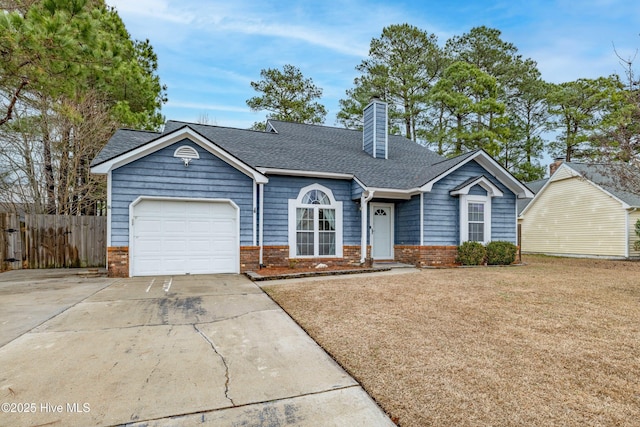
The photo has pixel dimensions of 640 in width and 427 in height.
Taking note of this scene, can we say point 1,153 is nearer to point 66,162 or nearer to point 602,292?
Answer: point 66,162

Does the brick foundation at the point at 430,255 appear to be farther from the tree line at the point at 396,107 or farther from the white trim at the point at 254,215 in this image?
the white trim at the point at 254,215

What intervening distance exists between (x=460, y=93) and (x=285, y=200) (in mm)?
17442

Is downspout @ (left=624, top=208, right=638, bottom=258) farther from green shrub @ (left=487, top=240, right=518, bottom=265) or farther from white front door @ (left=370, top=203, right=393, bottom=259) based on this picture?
white front door @ (left=370, top=203, right=393, bottom=259)

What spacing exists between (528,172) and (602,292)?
2165 cm

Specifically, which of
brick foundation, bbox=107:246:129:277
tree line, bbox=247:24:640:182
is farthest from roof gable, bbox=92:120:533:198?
tree line, bbox=247:24:640:182

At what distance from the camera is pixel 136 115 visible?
15.2m

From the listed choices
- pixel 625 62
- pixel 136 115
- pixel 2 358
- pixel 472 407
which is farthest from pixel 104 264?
pixel 625 62

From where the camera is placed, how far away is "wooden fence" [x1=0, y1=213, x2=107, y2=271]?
10.4 metres

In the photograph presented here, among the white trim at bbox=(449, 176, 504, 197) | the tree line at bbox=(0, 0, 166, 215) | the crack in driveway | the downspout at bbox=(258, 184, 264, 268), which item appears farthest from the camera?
the white trim at bbox=(449, 176, 504, 197)

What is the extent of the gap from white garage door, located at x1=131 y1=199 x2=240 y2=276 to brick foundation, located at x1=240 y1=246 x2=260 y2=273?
0.14 m

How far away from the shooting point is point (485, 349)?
145 inches

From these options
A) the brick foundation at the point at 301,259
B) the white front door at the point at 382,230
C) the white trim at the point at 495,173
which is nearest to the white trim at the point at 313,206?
the brick foundation at the point at 301,259

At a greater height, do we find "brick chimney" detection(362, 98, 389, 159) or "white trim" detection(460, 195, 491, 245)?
"brick chimney" detection(362, 98, 389, 159)

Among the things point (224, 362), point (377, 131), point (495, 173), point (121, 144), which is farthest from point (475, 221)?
point (121, 144)
